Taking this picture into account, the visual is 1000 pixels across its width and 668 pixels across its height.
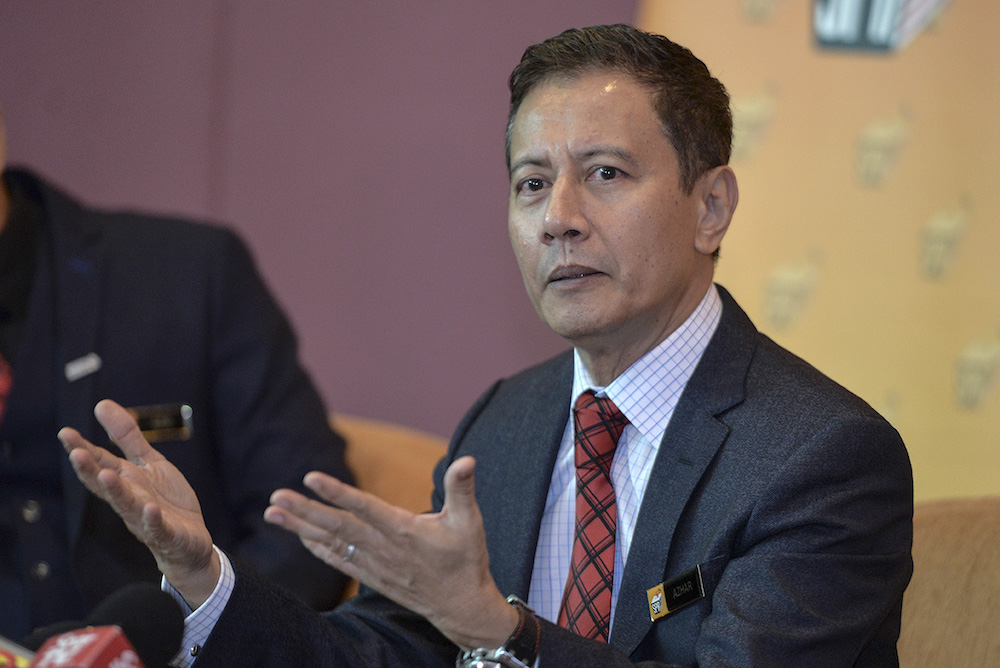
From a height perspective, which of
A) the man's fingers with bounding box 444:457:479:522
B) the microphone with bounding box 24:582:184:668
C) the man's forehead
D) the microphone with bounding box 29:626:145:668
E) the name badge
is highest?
the man's forehead

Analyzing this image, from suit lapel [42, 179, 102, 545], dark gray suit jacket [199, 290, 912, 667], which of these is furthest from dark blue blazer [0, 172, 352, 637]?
dark gray suit jacket [199, 290, 912, 667]

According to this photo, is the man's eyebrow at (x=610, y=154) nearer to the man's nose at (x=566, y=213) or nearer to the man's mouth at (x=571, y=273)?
the man's nose at (x=566, y=213)

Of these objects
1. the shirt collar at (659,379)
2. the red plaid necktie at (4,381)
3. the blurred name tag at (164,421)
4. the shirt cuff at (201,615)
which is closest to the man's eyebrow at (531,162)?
the shirt collar at (659,379)

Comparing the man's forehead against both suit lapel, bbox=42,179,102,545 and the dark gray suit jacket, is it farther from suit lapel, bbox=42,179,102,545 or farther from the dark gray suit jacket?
suit lapel, bbox=42,179,102,545

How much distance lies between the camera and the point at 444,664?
142cm

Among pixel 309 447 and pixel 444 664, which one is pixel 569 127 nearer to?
pixel 444 664

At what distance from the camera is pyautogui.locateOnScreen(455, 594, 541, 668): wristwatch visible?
3.67 ft

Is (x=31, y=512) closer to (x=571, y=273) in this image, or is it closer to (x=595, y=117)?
(x=571, y=273)

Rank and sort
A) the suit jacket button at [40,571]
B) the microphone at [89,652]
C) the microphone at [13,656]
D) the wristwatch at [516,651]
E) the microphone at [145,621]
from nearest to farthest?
the microphone at [89,652] → the microphone at [13,656] → the microphone at [145,621] → the wristwatch at [516,651] → the suit jacket button at [40,571]

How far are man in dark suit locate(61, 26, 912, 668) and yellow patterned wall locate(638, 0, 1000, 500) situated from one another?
121 cm

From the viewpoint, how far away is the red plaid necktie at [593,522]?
1.39m

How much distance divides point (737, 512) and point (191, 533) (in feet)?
2.17

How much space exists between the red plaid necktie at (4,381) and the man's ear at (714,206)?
1.39m

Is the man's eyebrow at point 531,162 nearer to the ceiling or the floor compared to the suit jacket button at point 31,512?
nearer to the ceiling
